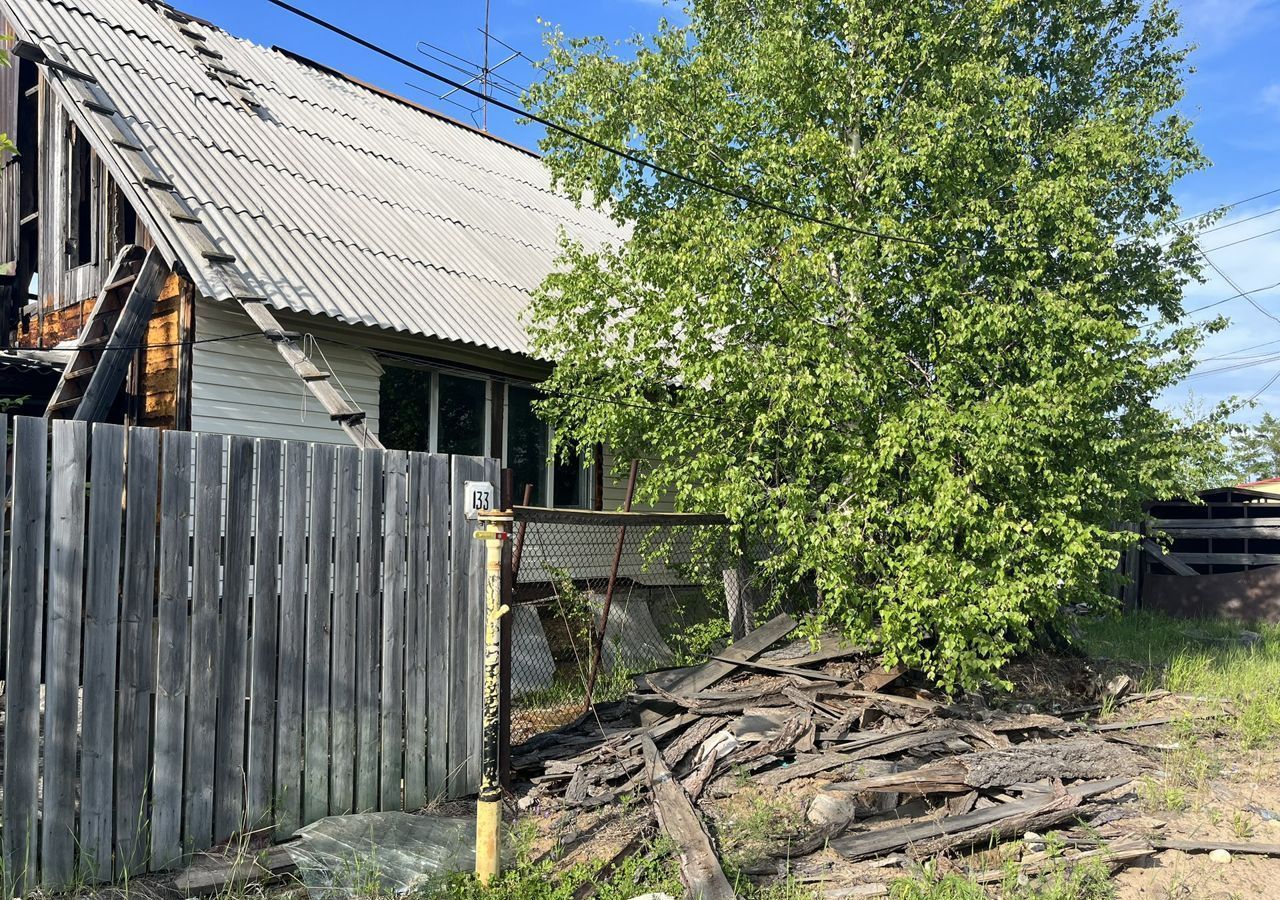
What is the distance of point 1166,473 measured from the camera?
934 centimetres

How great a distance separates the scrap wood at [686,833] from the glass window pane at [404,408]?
15.4ft

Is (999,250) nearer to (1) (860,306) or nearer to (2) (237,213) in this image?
(1) (860,306)

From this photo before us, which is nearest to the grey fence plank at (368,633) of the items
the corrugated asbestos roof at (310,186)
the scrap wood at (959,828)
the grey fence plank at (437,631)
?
the grey fence plank at (437,631)

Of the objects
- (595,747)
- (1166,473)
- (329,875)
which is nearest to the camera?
(329,875)

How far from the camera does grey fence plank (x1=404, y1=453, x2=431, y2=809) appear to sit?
5.49 m

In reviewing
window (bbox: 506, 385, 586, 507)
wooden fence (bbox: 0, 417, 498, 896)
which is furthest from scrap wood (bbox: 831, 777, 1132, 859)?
window (bbox: 506, 385, 586, 507)

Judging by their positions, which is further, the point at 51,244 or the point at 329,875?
the point at 51,244

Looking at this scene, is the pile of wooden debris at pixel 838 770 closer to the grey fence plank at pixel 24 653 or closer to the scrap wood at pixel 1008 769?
the scrap wood at pixel 1008 769

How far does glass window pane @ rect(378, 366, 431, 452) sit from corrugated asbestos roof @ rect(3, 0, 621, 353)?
30.5 inches

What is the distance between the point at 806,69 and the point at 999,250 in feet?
7.77

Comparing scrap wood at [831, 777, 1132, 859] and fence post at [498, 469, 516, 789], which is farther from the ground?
fence post at [498, 469, 516, 789]

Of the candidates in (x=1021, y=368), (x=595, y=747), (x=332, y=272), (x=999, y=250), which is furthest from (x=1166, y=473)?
(x=332, y=272)

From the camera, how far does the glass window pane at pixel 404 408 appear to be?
31.7ft

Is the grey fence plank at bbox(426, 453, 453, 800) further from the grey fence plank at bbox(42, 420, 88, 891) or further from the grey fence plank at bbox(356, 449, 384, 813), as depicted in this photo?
the grey fence plank at bbox(42, 420, 88, 891)
